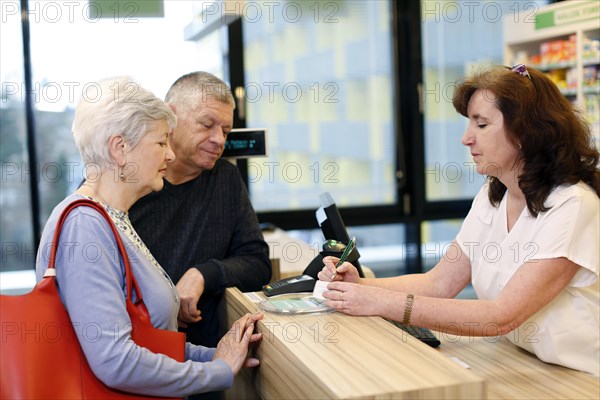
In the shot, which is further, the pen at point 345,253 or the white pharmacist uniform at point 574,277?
the pen at point 345,253

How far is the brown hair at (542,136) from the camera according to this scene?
1.92 meters

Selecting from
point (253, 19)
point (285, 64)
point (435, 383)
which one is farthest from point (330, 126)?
point (435, 383)

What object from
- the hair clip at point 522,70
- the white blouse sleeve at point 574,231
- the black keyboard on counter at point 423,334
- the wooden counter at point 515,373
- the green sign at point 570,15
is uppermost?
the green sign at point 570,15

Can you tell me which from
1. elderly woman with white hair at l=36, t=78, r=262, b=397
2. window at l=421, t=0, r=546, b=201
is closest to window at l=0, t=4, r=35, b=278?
window at l=421, t=0, r=546, b=201

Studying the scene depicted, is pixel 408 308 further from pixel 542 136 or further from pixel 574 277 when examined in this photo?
pixel 542 136

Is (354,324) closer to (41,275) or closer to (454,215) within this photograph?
(41,275)

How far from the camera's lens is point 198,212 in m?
2.36

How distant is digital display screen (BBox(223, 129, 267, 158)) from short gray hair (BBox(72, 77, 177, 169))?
976mm

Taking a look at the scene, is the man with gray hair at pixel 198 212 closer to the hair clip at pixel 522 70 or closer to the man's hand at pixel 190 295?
the man's hand at pixel 190 295

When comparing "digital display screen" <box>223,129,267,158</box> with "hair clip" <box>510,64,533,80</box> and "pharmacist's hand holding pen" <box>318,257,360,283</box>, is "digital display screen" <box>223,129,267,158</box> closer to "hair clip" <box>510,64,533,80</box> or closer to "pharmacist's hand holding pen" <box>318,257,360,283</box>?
"pharmacist's hand holding pen" <box>318,257,360,283</box>

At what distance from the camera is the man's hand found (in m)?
2.15

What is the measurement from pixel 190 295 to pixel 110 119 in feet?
2.19

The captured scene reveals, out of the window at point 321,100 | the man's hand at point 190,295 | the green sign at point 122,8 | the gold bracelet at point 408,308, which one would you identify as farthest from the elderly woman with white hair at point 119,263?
the window at point 321,100

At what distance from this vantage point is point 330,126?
5.57 m
